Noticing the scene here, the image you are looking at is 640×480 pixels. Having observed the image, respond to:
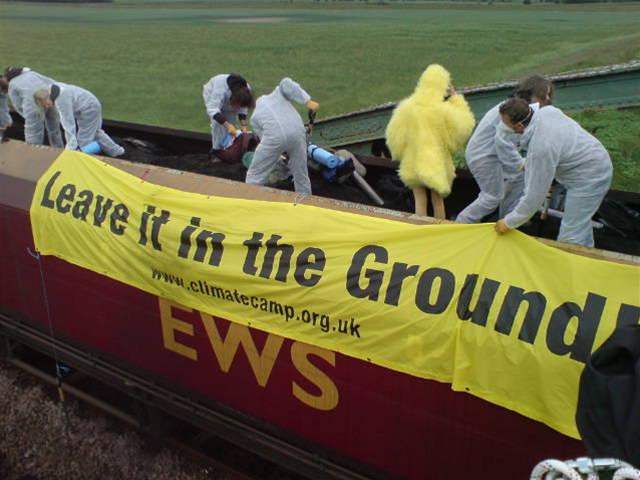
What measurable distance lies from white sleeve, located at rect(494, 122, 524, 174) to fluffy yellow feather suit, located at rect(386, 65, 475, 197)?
1.05 feet

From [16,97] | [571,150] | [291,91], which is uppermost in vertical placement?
[291,91]

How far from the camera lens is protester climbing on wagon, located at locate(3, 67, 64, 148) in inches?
292

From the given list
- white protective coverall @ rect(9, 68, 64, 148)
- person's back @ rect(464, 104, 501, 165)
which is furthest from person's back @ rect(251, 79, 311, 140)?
white protective coverall @ rect(9, 68, 64, 148)

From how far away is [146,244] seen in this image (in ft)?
14.8

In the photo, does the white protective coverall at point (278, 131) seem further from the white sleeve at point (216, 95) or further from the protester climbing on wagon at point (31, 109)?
the protester climbing on wagon at point (31, 109)

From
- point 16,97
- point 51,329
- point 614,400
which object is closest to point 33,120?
point 16,97

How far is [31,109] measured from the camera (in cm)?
743

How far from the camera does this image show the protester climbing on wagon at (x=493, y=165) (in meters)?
4.96

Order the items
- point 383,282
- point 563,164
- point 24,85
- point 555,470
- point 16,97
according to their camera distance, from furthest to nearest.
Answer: point 16,97 → point 24,85 → point 563,164 → point 383,282 → point 555,470

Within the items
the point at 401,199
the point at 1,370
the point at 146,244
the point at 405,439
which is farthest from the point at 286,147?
the point at 1,370

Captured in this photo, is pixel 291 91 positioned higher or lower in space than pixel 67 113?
higher

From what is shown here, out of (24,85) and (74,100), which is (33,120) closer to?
(74,100)

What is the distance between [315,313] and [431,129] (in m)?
2.06

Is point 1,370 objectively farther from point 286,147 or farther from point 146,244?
point 286,147
